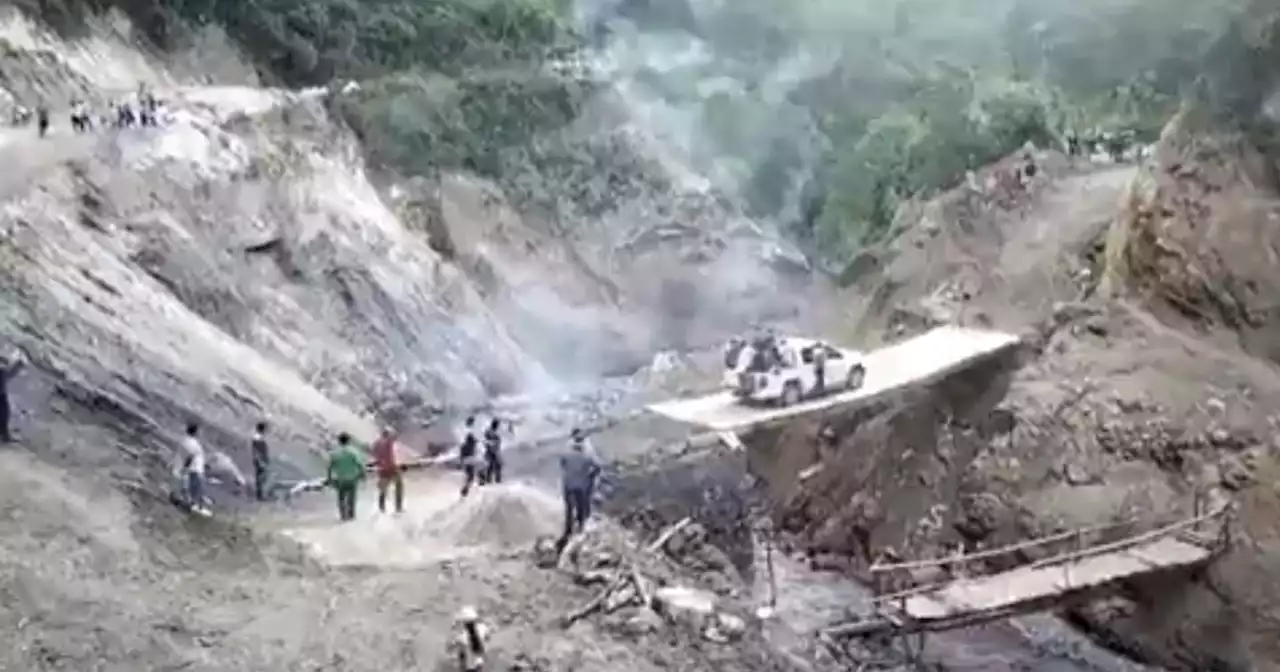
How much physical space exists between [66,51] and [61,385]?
6.29 m

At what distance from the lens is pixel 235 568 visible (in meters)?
9.80

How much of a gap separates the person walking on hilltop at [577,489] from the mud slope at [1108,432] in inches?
117

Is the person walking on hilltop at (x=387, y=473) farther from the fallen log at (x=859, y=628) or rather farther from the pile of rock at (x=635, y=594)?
the fallen log at (x=859, y=628)

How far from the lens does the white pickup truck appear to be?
1218 centimetres

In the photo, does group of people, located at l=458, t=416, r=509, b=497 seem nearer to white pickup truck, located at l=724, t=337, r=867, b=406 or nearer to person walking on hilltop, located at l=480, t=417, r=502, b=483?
person walking on hilltop, located at l=480, t=417, r=502, b=483

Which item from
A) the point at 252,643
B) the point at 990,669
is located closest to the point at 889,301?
the point at 990,669

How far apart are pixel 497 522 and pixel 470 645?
6.10 feet

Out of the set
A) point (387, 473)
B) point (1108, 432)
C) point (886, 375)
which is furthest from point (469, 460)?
point (1108, 432)

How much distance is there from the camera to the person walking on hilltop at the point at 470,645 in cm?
907

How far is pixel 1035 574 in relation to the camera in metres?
11.1

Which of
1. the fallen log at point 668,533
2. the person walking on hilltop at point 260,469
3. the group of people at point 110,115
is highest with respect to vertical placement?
the group of people at point 110,115

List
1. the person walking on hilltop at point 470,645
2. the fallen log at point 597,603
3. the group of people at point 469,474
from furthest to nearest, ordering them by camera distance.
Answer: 1. the group of people at point 469,474
2. the fallen log at point 597,603
3. the person walking on hilltop at point 470,645

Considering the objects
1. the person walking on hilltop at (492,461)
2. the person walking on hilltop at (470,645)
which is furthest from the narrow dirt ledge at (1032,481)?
the person walking on hilltop at (470,645)

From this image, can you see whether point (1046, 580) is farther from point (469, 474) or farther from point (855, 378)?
point (469, 474)
